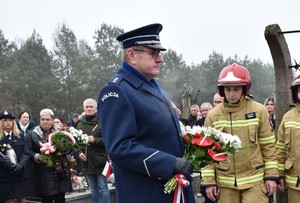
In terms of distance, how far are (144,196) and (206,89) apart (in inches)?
2109

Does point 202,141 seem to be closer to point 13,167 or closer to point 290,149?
point 290,149

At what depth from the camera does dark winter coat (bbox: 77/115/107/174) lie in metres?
8.16

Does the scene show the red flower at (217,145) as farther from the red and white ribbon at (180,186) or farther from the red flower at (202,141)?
the red and white ribbon at (180,186)

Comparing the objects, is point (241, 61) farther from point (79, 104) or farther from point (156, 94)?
point (156, 94)

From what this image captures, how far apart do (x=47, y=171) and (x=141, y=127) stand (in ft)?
15.5

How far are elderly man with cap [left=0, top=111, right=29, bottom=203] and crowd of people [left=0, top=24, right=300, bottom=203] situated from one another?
15 millimetres

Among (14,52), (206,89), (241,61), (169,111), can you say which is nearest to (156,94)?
(169,111)

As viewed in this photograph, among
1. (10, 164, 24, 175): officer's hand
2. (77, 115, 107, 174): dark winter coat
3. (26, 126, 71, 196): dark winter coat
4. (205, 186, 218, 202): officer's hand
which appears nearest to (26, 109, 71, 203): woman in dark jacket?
(26, 126, 71, 196): dark winter coat

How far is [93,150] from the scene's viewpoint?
827 centimetres

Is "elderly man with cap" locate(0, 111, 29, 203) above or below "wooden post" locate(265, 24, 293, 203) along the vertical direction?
below

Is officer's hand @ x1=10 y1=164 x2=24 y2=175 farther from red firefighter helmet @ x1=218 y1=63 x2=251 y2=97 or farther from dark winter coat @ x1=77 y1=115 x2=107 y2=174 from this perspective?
red firefighter helmet @ x1=218 y1=63 x2=251 y2=97

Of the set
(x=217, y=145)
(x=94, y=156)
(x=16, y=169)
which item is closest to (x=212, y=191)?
(x=217, y=145)

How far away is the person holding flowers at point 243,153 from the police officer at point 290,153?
0.25 m

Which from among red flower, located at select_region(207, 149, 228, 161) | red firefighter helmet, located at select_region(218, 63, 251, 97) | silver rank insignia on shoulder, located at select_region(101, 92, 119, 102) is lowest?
red flower, located at select_region(207, 149, 228, 161)
